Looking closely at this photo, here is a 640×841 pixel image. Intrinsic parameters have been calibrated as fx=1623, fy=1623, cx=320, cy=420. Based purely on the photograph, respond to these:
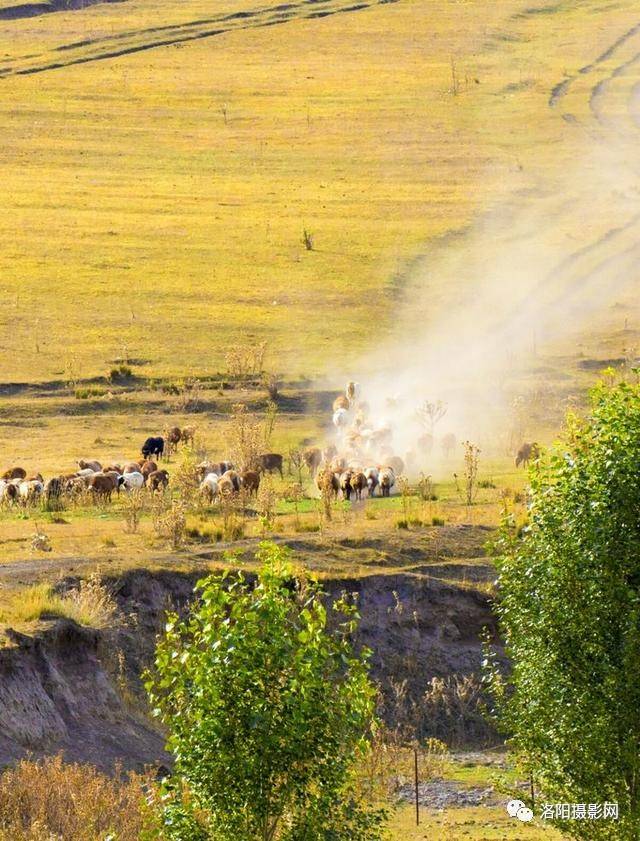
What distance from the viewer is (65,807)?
15.9 metres

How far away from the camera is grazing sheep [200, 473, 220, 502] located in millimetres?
30978

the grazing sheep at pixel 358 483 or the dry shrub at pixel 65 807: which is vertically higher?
the grazing sheep at pixel 358 483

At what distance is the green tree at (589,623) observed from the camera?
14.0 meters

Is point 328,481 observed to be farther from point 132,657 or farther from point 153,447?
point 132,657

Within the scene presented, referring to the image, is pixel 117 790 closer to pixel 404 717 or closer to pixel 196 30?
pixel 404 717

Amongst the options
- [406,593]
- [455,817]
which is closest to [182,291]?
[406,593]

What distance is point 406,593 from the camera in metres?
25.4

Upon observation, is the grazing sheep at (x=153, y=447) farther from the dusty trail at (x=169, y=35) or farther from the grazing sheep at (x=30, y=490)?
the dusty trail at (x=169, y=35)

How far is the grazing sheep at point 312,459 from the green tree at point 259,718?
22.9m

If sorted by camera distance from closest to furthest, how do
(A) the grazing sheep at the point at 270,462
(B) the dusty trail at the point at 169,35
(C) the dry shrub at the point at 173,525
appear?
(C) the dry shrub at the point at 173,525, (A) the grazing sheep at the point at 270,462, (B) the dusty trail at the point at 169,35

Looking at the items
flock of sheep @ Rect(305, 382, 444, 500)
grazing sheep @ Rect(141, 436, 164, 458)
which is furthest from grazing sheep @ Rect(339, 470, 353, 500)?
grazing sheep @ Rect(141, 436, 164, 458)

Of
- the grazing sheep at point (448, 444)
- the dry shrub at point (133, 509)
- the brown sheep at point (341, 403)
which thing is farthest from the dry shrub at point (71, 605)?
the brown sheep at point (341, 403)

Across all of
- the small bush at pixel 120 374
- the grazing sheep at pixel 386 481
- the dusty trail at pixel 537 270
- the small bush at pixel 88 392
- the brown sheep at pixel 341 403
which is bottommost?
the grazing sheep at pixel 386 481

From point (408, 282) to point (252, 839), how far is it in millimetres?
48703
